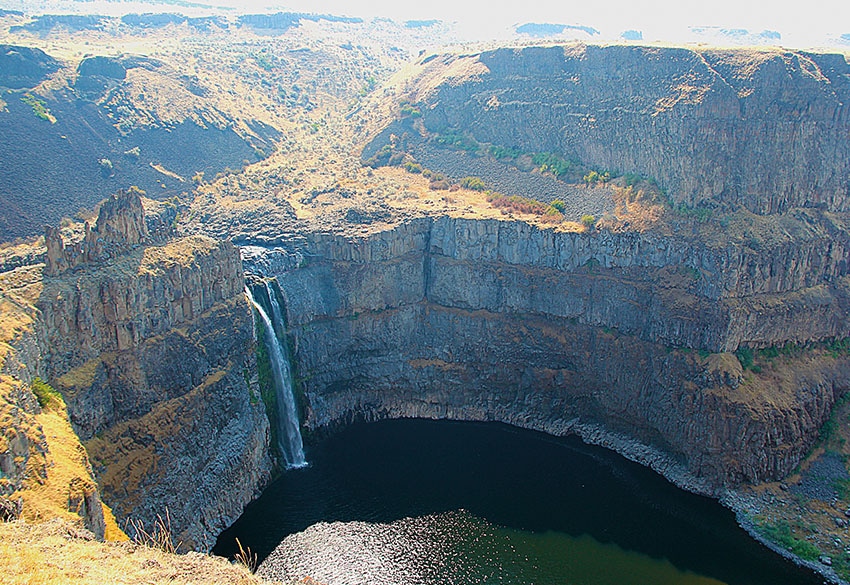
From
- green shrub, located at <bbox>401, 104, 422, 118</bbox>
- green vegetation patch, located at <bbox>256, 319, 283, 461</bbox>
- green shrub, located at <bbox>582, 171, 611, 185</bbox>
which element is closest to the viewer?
green vegetation patch, located at <bbox>256, 319, 283, 461</bbox>

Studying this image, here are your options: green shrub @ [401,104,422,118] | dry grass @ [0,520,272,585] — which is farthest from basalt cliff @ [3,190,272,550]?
green shrub @ [401,104,422,118]

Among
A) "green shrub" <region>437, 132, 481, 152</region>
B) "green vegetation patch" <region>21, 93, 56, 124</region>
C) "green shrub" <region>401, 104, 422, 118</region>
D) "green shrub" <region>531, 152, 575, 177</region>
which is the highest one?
"green vegetation patch" <region>21, 93, 56, 124</region>

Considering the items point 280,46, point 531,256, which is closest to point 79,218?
point 531,256

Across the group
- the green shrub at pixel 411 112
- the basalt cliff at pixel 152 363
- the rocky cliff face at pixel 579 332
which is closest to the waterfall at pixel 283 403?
the rocky cliff face at pixel 579 332

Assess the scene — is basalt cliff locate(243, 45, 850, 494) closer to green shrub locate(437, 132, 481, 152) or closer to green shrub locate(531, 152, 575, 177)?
green shrub locate(531, 152, 575, 177)

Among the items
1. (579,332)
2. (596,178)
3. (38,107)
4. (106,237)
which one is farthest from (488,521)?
(38,107)
